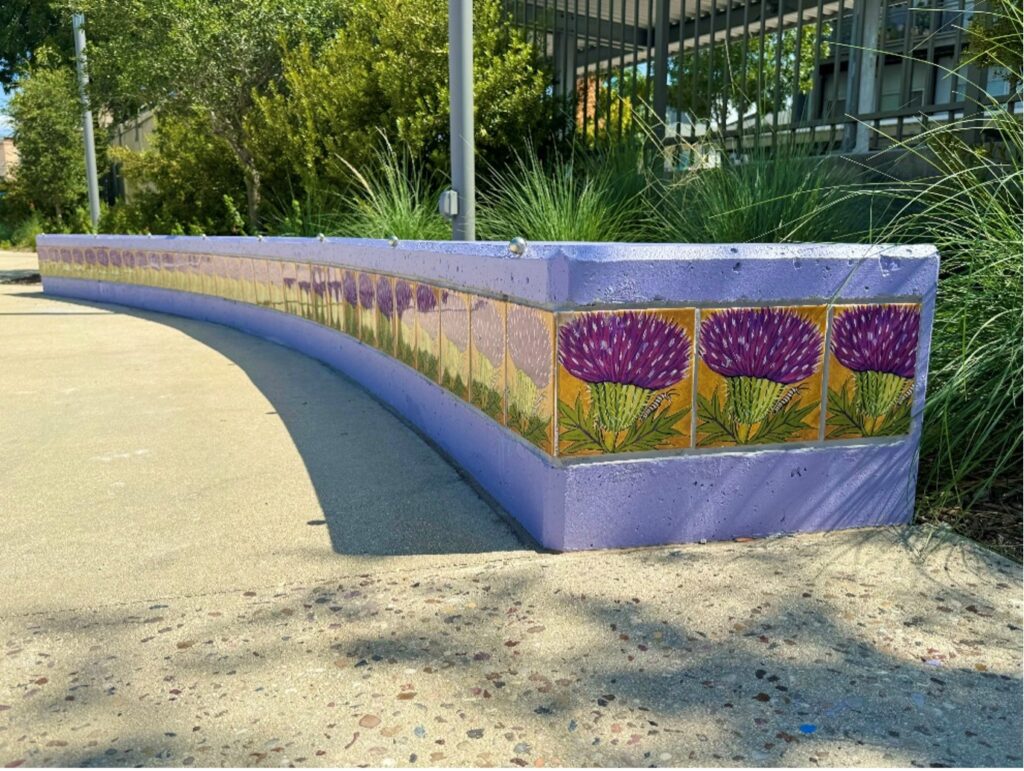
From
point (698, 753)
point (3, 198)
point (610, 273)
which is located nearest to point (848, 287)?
point (610, 273)

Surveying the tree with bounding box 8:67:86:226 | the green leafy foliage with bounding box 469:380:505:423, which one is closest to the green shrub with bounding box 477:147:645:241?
the green leafy foliage with bounding box 469:380:505:423

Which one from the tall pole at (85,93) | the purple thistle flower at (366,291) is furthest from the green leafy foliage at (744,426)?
the tall pole at (85,93)

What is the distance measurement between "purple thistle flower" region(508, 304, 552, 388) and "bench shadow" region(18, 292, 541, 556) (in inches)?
29.2

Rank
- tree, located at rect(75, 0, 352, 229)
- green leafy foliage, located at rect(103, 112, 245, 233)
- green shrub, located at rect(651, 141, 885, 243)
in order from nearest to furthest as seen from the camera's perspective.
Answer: green shrub, located at rect(651, 141, 885, 243) < tree, located at rect(75, 0, 352, 229) < green leafy foliage, located at rect(103, 112, 245, 233)

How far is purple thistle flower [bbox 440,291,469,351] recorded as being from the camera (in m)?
4.98

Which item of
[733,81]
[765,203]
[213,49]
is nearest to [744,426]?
[765,203]

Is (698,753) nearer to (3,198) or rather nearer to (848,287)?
(848,287)

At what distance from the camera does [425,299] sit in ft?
18.8

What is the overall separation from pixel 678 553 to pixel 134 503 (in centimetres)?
275

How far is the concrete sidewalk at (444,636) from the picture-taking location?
255cm

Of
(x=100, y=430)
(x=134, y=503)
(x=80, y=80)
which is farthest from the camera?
(x=80, y=80)

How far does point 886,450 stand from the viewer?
Result: 4125mm

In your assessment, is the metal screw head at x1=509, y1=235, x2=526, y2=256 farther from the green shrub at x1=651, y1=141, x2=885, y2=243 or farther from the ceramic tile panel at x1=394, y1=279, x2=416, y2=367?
the ceramic tile panel at x1=394, y1=279, x2=416, y2=367

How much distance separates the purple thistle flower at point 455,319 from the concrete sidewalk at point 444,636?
772 millimetres
